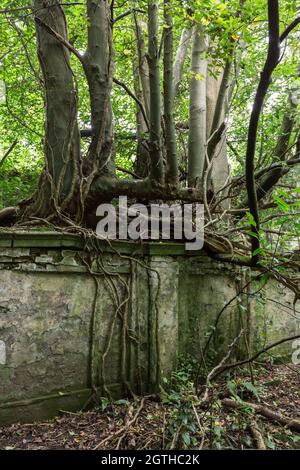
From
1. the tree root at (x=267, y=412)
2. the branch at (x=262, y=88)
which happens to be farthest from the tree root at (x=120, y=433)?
the branch at (x=262, y=88)

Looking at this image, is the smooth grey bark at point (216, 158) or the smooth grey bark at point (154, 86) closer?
the smooth grey bark at point (154, 86)

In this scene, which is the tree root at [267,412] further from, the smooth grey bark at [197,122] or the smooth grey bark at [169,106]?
the smooth grey bark at [197,122]

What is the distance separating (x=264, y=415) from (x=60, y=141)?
160 inches

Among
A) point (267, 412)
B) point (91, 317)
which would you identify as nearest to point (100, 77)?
point (91, 317)

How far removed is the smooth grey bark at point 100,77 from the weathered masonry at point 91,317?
59.8 inches

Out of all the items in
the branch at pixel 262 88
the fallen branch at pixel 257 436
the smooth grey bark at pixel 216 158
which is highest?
the smooth grey bark at pixel 216 158

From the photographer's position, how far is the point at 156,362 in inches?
174

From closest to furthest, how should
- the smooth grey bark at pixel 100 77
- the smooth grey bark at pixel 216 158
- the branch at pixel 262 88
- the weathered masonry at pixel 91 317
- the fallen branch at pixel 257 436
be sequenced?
1. the branch at pixel 262 88
2. the fallen branch at pixel 257 436
3. the weathered masonry at pixel 91 317
4. the smooth grey bark at pixel 100 77
5. the smooth grey bark at pixel 216 158

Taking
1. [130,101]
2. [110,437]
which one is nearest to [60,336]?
[110,437]

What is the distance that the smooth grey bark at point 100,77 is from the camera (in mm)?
5125

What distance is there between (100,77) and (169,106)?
115 centimetres

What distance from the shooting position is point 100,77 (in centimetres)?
522

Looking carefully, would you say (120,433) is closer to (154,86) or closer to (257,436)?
(257,436)

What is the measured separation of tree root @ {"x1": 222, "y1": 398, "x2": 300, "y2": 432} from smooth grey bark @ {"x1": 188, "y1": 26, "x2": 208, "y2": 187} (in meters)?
3.13
